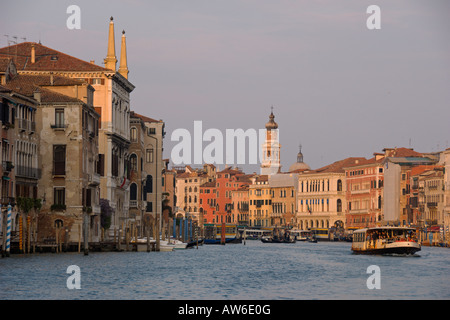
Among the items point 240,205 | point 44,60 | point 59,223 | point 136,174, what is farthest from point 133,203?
point 240,205

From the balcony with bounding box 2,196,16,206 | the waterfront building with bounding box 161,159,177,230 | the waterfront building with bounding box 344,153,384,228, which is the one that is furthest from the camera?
the waterfront building with bounding box 344,153,384,228

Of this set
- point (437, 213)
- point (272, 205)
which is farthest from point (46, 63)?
point (272, 205)

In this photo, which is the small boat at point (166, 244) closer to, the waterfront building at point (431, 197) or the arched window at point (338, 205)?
the waterfront building at point (431, 197)

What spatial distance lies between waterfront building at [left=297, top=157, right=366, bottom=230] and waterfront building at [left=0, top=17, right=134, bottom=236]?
76125mm

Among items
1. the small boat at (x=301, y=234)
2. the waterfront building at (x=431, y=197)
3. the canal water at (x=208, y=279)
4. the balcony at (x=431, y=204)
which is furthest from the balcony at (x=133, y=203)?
the small boat at (x=301, y=234)

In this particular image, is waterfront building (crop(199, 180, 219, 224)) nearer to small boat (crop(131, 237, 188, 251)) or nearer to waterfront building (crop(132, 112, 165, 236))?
waterfront building (crop(132, 112, 165, 236))

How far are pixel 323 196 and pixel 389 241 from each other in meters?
93.0

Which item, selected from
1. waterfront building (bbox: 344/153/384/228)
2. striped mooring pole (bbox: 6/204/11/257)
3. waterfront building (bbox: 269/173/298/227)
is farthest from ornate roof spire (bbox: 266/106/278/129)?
striped mooring pole (bbox: 6/204/11/257)

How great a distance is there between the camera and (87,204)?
63.3 meters

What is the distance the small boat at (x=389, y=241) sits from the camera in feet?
214

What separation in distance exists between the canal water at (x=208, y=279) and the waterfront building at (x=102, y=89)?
18.5 m

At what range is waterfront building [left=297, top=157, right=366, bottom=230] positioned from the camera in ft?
511
